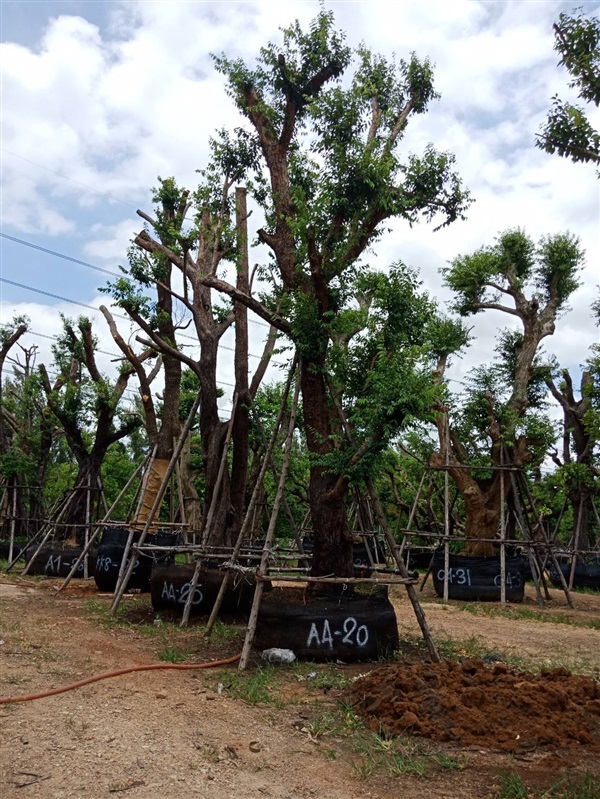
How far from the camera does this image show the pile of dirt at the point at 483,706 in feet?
16.2

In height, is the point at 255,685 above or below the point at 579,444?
below

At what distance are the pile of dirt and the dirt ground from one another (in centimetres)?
10

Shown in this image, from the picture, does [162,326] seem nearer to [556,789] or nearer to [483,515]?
[483,515]

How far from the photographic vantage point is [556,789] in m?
4.14

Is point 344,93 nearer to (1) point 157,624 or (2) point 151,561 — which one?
(1) point 157,624

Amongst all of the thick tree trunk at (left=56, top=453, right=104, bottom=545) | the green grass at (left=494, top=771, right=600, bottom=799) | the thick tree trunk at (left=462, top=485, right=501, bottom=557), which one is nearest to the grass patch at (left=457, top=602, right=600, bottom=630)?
the thick tree trunk at (left=462, top=485, right=501, bottom=557)

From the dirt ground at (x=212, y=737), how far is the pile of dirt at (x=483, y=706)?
0.31 feet

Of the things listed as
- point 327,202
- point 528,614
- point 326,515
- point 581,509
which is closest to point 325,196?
point 327,202

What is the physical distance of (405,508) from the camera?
2631 cm

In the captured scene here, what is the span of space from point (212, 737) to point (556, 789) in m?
2.28

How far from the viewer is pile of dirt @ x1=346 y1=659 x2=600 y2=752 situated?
4930mm

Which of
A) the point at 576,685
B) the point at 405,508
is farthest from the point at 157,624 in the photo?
the point at 405,508

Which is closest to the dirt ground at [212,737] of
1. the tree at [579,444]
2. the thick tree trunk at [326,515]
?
the thick tree trunk at [326,515]

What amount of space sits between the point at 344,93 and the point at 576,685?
7.24m
